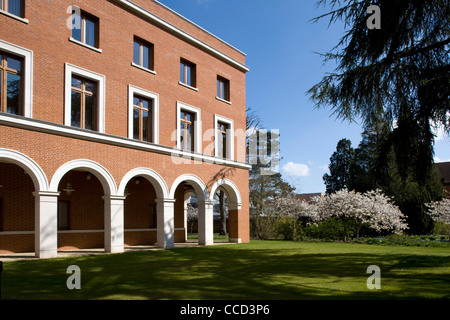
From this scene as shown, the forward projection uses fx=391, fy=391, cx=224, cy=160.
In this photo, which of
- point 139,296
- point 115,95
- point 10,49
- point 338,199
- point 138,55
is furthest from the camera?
point 338,199

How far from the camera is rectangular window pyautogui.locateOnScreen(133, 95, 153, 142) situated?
57.5ft

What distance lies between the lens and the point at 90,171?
15453mm

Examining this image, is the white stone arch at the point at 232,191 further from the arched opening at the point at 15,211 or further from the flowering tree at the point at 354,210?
Result: the arched opening at the point at 15,211

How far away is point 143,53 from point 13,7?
593 cm

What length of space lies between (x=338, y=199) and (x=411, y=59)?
15.4 metres

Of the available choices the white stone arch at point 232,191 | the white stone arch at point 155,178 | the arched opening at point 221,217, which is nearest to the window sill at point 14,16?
the white stone arch at point 155,178

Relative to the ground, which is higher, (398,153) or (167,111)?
(167,111)

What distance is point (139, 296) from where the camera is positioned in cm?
715

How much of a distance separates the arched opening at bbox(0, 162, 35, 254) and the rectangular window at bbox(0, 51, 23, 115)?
375 centimetres

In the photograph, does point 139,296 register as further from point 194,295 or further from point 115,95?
point 115,95

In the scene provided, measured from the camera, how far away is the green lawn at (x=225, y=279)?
24.0 feet

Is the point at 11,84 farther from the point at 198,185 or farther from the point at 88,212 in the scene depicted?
the point at 198,185

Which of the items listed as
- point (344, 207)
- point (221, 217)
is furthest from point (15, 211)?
point (221, 217)

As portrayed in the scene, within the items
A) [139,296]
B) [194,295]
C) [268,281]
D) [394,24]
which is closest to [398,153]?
[394,24]
